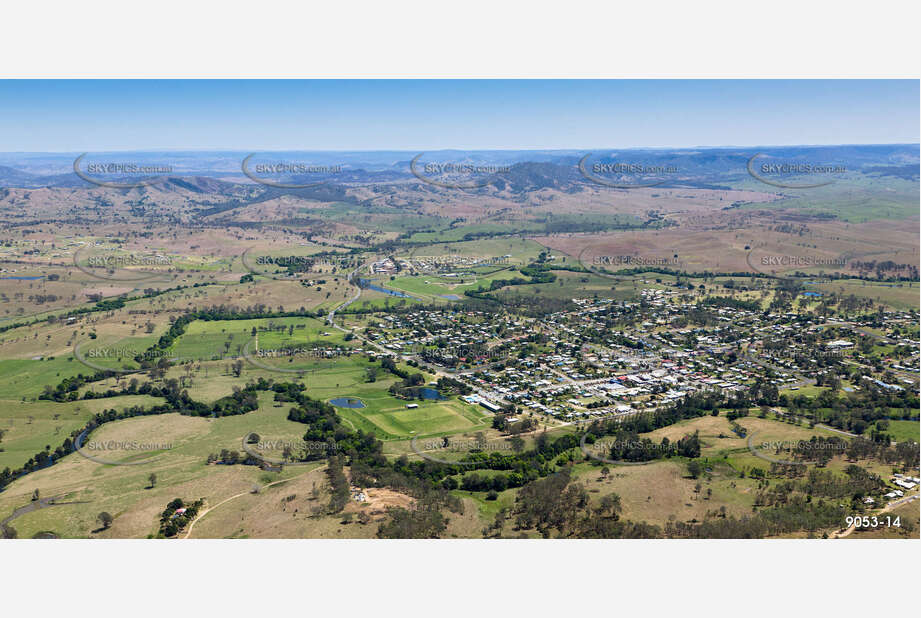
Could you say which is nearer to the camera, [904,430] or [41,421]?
[904,430]

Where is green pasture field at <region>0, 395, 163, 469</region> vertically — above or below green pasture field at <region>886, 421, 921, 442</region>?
below

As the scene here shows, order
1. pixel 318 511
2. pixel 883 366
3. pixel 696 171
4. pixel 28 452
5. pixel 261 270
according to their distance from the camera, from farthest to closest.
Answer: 1. pixel 696 171
2. pixel 261 270
3. pixel 883 366
4. pixel 28 452
5. pixel 318 511

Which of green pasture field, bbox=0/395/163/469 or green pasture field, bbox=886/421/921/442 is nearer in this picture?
green pasture field, bbox=0/395/163/469

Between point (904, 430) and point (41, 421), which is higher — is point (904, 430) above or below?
above

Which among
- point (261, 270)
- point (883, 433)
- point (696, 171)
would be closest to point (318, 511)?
point (883, 433)

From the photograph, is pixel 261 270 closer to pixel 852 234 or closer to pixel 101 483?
pixel 101 483

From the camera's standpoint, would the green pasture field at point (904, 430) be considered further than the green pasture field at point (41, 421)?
Yes

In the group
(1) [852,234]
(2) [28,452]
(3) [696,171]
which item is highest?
(3) [696,171]

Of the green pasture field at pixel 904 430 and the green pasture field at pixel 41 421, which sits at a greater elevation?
the green pasture field at pixel 904 430

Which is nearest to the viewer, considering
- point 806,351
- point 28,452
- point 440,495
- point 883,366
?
point 440,495

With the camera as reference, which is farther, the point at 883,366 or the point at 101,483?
the point at 883,366

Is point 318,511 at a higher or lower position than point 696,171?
lower
